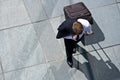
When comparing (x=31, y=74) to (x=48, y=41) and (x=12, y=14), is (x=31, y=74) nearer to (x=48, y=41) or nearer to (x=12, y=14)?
(x=48, y=41)

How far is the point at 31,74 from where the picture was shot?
299 inches

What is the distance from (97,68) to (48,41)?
1455 millimetres

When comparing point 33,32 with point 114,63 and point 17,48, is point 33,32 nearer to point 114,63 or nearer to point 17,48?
point 17,48

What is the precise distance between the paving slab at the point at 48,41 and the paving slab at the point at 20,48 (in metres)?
0.11

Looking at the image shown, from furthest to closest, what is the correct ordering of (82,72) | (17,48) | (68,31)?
(17,48)
(82,72)
(68,31)

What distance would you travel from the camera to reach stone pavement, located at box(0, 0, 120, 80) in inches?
299

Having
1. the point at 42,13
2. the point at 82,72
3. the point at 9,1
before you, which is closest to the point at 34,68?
the point at 82,72

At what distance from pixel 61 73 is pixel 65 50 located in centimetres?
67

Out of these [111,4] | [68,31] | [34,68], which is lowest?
[34,68]

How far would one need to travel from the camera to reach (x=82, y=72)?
7551mm

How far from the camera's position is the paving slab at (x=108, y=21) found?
26.5ft

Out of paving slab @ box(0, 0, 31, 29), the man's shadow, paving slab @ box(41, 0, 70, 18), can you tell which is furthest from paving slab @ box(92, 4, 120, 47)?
paving slab @ box(0, 0, 31, 29)

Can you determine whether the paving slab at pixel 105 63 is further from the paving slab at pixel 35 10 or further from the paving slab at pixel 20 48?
the paving slab at pixel 35 10

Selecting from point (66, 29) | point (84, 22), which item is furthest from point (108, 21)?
point (66, 29)
